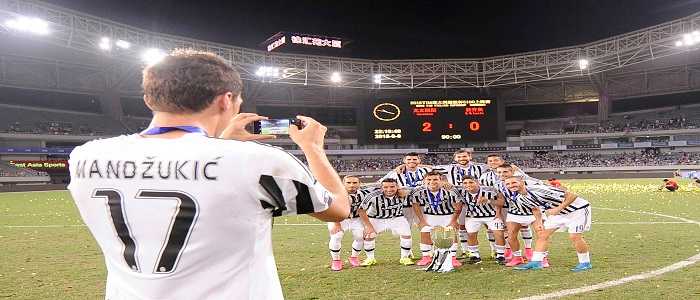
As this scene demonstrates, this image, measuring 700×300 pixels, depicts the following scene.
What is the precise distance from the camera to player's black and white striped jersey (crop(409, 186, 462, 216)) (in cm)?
924

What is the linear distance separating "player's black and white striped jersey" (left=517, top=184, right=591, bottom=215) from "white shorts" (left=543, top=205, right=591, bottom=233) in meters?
0.07

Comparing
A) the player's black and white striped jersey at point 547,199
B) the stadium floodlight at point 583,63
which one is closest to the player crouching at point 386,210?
the player's black and white striped jersey at point 547,199

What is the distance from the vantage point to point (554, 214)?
8.12 m

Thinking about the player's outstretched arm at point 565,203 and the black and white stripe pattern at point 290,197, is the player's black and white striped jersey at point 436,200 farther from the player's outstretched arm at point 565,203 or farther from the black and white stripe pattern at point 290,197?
the black and white stripe pattern at point 290,197

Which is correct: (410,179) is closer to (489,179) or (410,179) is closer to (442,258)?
Result: (489,179)

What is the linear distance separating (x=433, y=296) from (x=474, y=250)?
279 centimetres

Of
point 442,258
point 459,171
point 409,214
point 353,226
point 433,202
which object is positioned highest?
point 459,171

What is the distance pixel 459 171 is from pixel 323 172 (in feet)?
29.1

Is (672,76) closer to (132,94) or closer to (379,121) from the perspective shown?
(379,121)

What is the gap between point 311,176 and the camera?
1.58 m

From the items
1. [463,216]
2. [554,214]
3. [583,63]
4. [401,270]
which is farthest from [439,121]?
[401,270]

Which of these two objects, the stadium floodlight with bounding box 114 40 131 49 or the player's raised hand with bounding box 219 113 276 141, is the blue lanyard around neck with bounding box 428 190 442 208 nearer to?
the player's raised hand with bounding box 219 113 276 141

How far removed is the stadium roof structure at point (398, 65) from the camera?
32.4 metres

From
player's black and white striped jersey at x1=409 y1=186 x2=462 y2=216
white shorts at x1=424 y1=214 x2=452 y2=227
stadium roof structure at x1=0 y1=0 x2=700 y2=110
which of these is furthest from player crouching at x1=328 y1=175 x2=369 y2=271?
stadium roof structure at x1=0 y1=0 x2=700 y2=110
